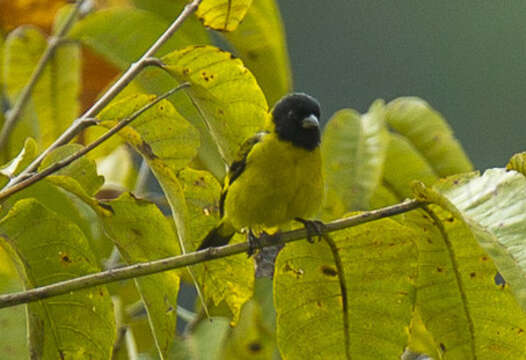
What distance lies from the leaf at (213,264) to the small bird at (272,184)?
0.46 meters

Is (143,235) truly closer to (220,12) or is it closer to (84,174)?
(84,174)

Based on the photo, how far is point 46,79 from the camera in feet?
8.71

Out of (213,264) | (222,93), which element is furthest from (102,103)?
(213,264)

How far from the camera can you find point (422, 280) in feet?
5.16

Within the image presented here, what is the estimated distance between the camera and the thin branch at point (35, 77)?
6.98 ft

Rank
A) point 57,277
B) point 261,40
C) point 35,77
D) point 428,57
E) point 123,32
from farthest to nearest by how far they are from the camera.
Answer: point 428,57 < point 261,40 < point 123,32 < point 35,77 < point 57,277

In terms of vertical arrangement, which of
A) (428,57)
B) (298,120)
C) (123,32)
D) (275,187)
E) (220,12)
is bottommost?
(428,57)

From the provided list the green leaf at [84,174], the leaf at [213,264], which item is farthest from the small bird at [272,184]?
the green leaf at [84,174]

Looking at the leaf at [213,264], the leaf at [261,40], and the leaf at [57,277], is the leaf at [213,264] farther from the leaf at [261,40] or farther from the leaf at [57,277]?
the leaf at [261,40]

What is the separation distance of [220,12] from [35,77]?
642mm

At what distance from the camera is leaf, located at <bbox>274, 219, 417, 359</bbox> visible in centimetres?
154

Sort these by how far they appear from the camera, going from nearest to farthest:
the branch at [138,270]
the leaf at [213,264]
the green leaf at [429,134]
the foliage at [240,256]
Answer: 1. the branch at [138,270]
2. the foliage at [240,256]
3. the leaf at [213,264]
4. the green leaf at [429,134]

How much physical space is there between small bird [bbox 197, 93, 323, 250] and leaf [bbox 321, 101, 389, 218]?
6 centimetres

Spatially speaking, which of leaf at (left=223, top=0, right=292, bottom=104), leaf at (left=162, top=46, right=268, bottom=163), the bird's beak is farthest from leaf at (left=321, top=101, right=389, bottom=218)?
leaf at (left=162, top=46, right=268, bottom=163)
